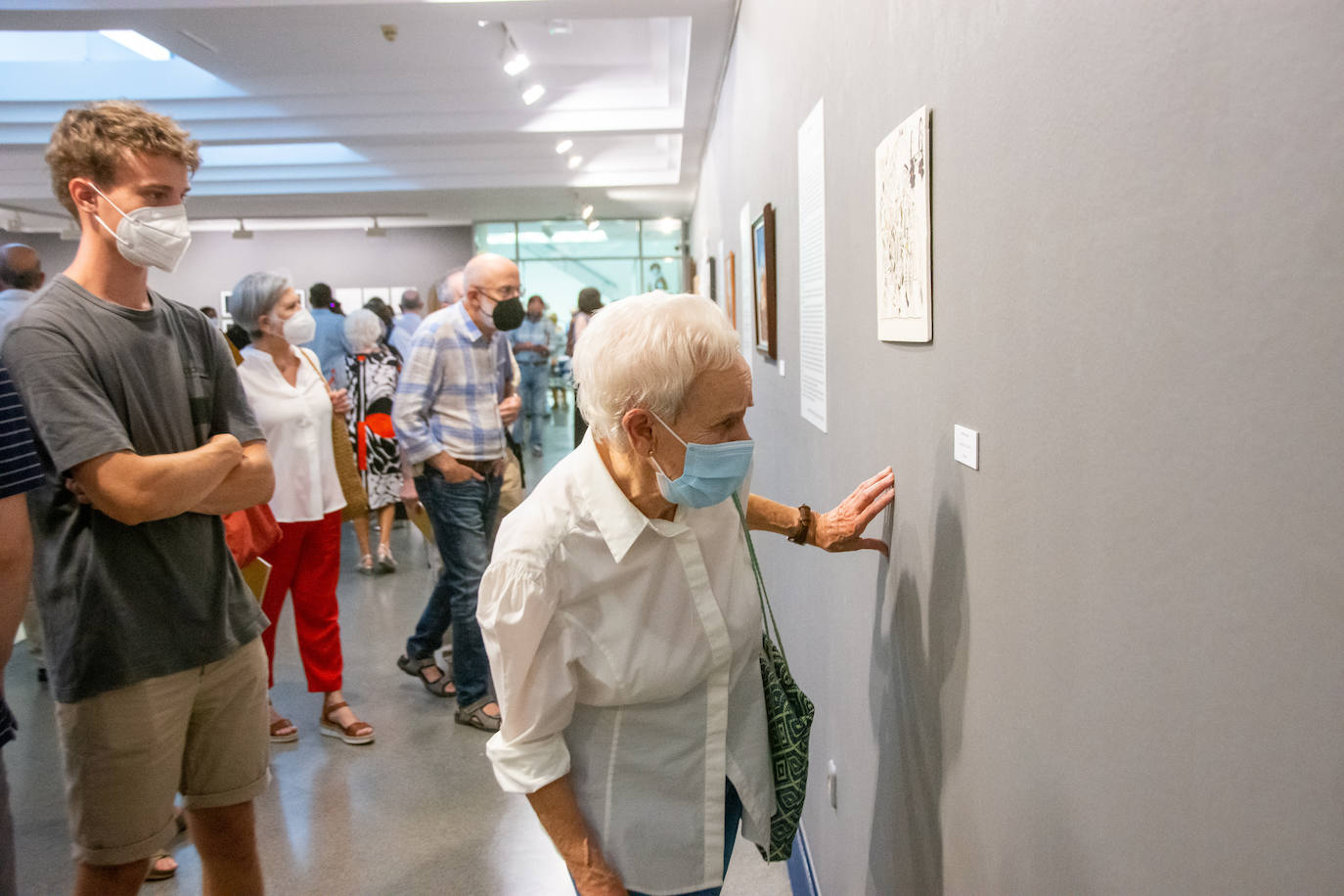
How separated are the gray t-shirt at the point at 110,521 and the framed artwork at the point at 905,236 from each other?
56.9 inches

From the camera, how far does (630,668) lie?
1.54 m

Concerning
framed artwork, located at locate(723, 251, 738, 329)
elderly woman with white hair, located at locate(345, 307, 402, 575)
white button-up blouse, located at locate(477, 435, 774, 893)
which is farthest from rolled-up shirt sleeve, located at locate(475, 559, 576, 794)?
elderly woman with white hair, located at locate(345, 307, 402, 575)

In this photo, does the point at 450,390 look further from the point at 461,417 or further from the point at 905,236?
the point at 905,236

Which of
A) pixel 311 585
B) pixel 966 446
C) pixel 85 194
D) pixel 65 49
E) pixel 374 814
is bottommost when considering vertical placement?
pixel 374 814

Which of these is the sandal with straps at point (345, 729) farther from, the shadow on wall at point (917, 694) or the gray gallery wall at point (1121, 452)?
the gray gallery wall at point (1121, 452)

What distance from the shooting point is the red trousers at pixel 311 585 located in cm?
391

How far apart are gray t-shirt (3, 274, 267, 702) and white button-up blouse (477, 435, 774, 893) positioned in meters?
0.81

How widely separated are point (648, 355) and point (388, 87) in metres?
8.25

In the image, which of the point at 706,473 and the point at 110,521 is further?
the point at 110,521

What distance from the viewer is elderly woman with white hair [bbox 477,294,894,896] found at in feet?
4.80

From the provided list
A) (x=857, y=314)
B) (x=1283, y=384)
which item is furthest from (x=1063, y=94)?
(x=857, y=314)

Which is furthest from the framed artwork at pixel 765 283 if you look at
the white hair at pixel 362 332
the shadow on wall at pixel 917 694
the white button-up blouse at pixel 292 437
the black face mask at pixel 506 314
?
the white hair at pixel 362 332

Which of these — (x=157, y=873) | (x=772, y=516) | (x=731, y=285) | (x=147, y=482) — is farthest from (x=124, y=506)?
(x=731, y=285)

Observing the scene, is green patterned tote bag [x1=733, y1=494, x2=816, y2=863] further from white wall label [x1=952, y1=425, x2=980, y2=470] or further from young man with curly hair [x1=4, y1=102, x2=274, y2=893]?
young man with curly hair [x1=4, y1=102, x2=274, y2=893]
